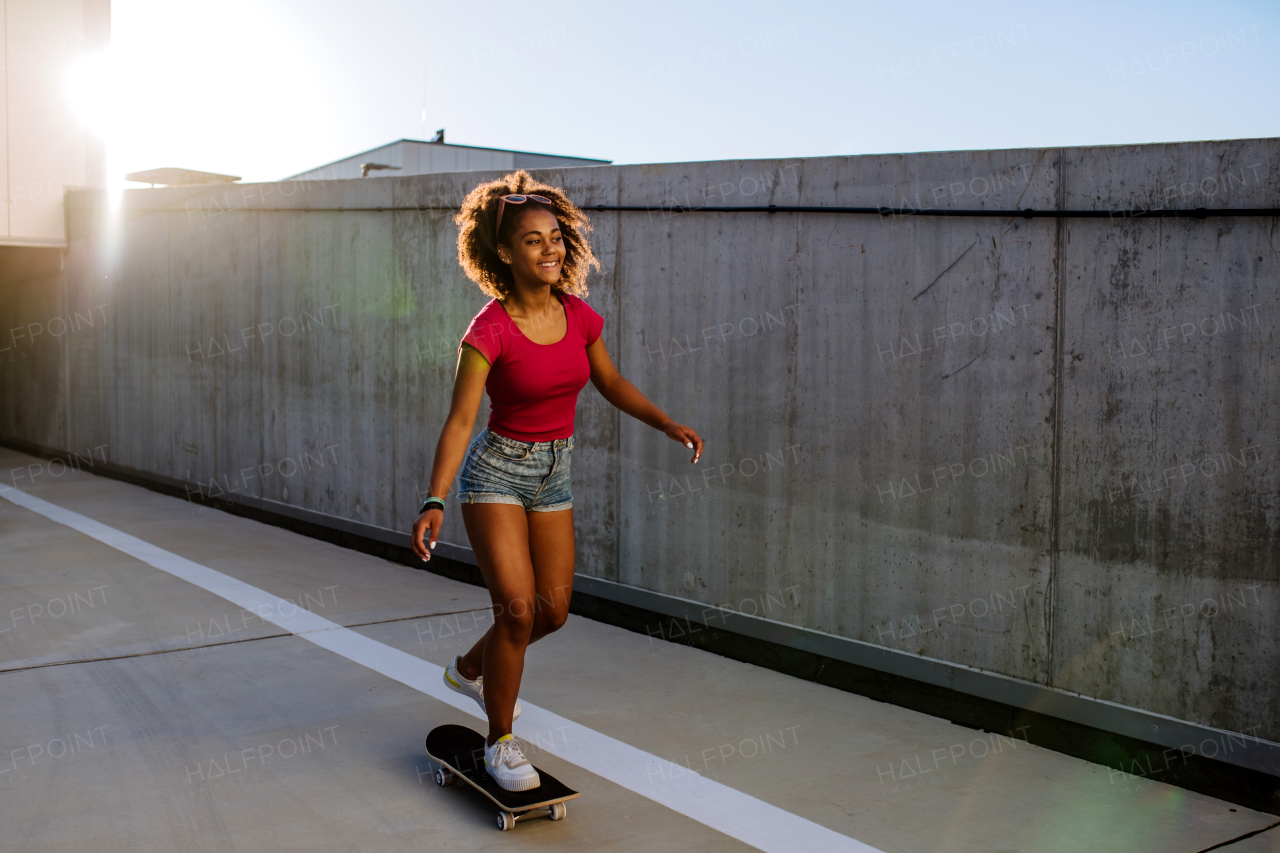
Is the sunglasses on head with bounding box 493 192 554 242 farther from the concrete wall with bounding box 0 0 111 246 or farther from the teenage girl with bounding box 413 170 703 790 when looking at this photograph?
the concrete wall with bounding box 0 0 111 246

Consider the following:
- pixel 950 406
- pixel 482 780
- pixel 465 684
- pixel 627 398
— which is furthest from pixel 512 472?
pixel 950 406

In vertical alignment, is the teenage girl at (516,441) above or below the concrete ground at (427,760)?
above

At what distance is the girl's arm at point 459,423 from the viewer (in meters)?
3.26

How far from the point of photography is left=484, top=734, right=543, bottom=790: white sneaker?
3.40 metres

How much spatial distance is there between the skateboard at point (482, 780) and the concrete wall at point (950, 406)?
6.00 ft

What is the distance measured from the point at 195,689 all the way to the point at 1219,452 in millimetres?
4317

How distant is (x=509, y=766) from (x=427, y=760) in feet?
2.16

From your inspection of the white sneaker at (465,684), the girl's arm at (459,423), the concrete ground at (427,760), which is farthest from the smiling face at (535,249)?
the concrete ground at (427,760)

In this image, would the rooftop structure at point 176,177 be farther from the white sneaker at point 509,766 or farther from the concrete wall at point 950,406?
the white sneaker at point 509,766

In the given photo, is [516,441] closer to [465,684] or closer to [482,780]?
[465,684]

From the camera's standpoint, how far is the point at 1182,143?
3693 mm

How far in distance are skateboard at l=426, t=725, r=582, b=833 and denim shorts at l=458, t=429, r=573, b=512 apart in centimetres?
91

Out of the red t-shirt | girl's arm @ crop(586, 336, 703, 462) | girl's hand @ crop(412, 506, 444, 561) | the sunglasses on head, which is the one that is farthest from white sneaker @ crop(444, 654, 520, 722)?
the sunglasses on head

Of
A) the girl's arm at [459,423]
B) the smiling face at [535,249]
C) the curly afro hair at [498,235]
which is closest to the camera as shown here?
the girl's arm at [459,423]
